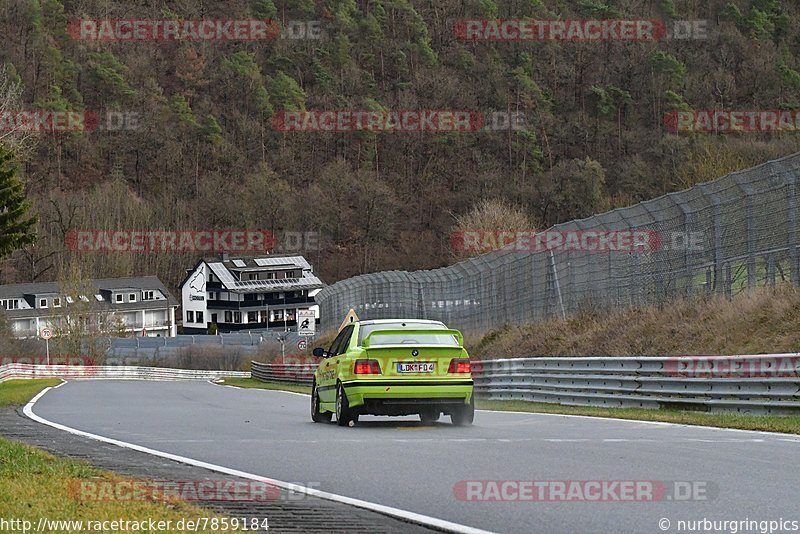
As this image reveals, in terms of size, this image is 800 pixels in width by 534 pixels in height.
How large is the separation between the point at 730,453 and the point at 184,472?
16.5ft

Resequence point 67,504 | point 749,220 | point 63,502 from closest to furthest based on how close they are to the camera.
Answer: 1. point 67,504
2. point 63,502
3. point 749,220

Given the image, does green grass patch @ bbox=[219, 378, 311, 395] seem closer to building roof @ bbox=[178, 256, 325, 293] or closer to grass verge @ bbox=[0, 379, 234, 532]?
grass verge @ bbox=[0, 379, 234, 532]

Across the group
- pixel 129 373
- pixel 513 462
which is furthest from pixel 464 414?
pixel 129 373

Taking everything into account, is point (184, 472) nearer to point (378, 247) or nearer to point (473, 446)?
point (473, 446)

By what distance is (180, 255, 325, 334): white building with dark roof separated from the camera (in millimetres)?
125875

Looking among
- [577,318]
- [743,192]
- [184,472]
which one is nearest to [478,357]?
[577,318]

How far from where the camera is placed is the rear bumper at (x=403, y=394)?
1648cm

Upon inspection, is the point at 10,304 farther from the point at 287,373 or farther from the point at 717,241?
the point at 717,241

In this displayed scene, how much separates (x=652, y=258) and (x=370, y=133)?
405ft

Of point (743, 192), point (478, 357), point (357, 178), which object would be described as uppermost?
point (357, 178)

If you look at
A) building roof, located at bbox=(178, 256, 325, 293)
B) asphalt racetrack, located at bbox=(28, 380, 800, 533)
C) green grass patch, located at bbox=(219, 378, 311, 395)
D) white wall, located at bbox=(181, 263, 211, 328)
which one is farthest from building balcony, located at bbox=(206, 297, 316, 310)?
asphalt racetrack, located at bbox=(28, 380, 800, 533)

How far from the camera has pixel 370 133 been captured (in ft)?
483

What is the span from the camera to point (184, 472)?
1123 cm

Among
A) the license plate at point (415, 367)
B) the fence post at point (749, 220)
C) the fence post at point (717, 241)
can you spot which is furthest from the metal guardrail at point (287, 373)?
the license plate at point (415, 367)
